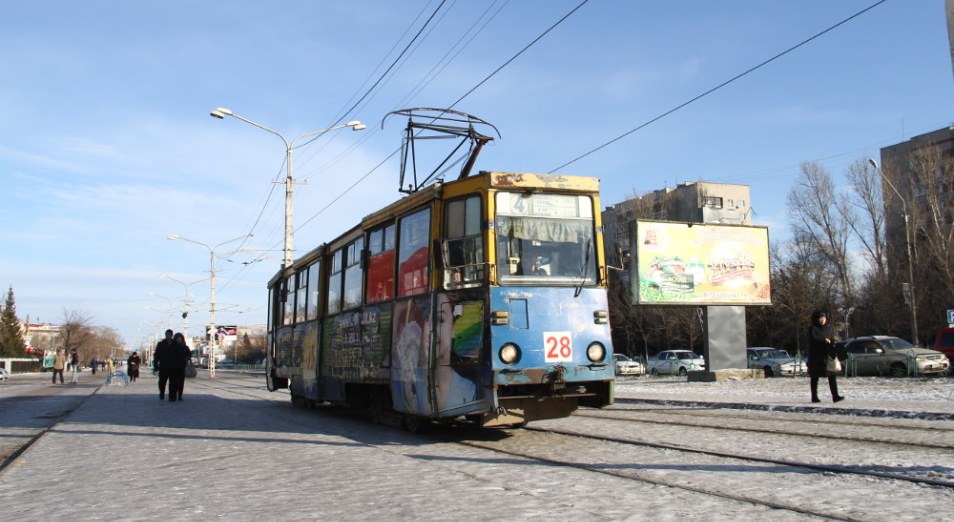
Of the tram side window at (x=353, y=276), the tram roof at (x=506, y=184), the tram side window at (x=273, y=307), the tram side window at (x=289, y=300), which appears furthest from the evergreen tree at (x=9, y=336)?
the tram roof at (x=506, y=184)

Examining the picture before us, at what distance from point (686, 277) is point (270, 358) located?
1458cm

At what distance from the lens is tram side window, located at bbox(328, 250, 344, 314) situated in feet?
46.0

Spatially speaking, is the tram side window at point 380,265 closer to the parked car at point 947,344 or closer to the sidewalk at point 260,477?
the sidewalk at point 260,477

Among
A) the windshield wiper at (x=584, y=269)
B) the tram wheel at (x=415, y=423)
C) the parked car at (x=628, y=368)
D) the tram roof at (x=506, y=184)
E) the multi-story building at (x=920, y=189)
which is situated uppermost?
the multi-story building at (x=920, y=189)

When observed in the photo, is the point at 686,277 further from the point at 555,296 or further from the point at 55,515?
the point at 55,515

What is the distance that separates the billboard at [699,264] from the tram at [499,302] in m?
17.5

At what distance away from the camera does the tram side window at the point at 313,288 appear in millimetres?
15453

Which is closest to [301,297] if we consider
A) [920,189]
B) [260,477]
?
[260,477]

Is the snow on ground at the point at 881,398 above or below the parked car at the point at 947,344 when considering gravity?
below

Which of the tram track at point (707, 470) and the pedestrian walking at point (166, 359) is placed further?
the pedestrian walking at point (166, 359)

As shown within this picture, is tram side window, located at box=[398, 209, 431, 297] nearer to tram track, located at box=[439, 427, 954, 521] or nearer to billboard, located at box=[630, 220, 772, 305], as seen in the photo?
tram track, located at box=[439, 427, 954, 521]

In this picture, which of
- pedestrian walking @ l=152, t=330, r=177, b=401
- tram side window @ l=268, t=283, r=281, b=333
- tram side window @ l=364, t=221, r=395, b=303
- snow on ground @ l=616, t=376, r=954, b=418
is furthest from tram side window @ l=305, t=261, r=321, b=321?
snow on ground @ l=616, t=376, r=954, b=418

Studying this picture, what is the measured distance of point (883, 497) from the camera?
18.7 ft

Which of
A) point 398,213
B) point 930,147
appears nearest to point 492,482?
point 398,213
